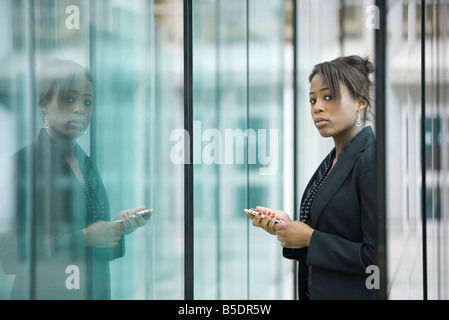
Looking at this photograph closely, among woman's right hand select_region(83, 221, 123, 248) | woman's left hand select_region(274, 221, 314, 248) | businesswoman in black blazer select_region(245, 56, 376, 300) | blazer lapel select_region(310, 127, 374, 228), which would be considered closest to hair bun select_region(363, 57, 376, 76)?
businesswoman in black blazer select_region(245, 56, 376, 300)

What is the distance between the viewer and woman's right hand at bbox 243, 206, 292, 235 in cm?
153

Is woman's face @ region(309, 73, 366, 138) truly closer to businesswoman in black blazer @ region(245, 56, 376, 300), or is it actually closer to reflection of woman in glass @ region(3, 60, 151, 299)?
businesswoman in black blazer @ region(245, 56, 376, 300)

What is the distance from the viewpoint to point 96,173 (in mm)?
1609

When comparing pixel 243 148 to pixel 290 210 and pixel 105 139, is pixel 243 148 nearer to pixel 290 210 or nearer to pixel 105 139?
pixel 290 210

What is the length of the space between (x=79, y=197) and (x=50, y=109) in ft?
1.01

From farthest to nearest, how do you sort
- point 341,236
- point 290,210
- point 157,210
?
point 157,210 → point 290,210 → point 341,236

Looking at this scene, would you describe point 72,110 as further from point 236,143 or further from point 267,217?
point 267,217

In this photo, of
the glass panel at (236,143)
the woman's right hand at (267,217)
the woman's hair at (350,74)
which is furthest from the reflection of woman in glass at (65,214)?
the woman's hair at (350,74)

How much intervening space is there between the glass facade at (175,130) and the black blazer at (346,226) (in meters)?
0.14

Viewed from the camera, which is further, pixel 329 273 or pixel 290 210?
pixel 290 210

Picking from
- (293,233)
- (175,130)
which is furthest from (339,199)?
(175,130)
